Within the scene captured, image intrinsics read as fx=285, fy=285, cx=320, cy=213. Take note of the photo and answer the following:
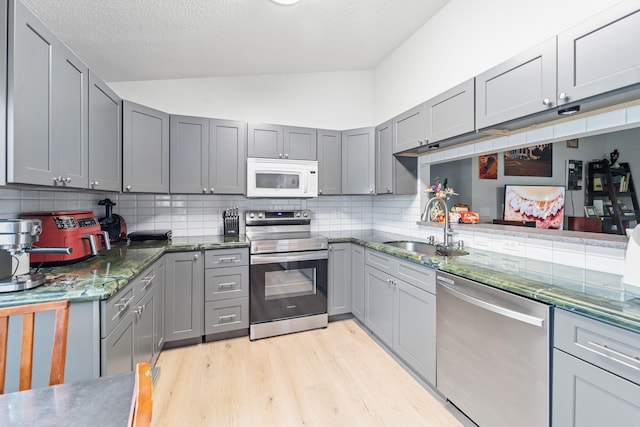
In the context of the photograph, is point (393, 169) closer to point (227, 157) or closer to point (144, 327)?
point (227, 157)

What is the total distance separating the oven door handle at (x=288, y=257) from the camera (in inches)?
105

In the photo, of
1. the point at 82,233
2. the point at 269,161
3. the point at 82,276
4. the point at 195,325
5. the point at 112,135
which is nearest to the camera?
the point at 82,276

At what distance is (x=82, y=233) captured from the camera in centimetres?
182

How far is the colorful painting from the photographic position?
7.95ft

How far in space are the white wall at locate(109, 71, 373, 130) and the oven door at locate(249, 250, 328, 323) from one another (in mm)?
1683

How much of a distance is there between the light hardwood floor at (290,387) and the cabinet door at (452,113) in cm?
183

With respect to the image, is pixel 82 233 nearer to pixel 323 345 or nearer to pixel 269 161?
pixel 269 161

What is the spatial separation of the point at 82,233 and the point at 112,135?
A: 0.76 meters

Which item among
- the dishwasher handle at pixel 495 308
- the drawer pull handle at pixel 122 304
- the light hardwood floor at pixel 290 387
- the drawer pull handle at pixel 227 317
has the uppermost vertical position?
the dishwasher handle at pixel 495 308

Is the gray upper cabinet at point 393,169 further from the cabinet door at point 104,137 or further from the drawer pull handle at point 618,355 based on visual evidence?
the cabinet door at point 104,137

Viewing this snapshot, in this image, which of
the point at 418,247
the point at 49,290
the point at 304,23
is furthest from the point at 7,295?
the point at 418,247

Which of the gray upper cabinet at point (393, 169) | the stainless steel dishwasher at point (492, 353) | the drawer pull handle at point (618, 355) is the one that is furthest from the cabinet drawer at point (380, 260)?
the drawer pull handle at point (618, 355)

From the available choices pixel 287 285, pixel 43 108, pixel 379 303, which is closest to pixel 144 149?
pixel 43 108

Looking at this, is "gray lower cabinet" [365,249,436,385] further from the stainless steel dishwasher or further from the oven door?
the oven door
